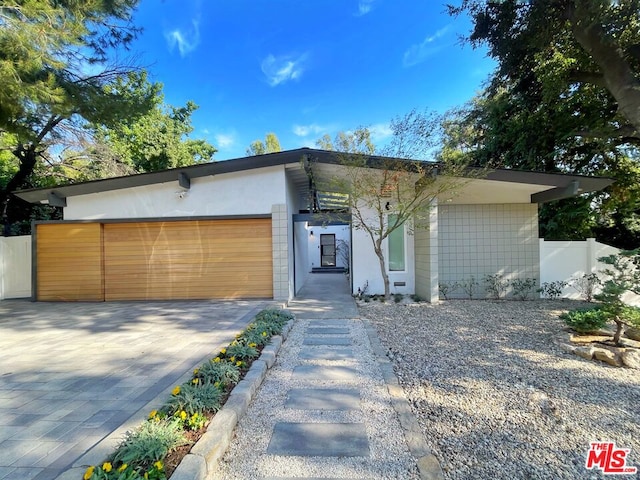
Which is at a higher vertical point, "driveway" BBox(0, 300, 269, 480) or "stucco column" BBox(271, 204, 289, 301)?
"stucco column" BBox(271, 204, 289, 301)

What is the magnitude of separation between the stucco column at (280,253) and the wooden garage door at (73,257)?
14.9 ft

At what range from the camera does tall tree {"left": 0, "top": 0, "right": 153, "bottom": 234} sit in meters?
4.89

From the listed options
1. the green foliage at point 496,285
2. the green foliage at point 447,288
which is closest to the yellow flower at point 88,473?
the green foliage at point 447,288

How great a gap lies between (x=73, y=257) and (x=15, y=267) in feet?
7.28

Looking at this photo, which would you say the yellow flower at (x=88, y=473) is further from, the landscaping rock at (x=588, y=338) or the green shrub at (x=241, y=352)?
the landscaping rock at (x=588, y=338)

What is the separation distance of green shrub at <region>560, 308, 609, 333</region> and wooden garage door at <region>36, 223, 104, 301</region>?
9946mm

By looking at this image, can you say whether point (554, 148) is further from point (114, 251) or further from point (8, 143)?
point (8, 143)

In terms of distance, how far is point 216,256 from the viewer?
7.71 m

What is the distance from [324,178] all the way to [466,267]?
4.69 meters

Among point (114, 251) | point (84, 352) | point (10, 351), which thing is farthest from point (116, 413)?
point (114, 251)

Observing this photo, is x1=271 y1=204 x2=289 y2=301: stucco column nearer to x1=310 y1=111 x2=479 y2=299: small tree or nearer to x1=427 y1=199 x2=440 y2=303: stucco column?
x1=310 y1=111 x2=479 y2=299: small tree

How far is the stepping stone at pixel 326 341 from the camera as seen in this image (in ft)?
14.9

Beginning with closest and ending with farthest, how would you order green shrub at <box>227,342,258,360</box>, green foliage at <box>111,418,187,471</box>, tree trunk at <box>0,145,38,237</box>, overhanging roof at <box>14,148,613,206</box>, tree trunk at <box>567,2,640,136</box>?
green foliage at <box>111,418,187,471</box>, green shrub at <box>227,342,258,360</box>, tree trunk at <box>567,2,640,136</box>, overhanging roof at <box>14,148,613,206</box>, tree trunk at <box>0,145,38,237</box>

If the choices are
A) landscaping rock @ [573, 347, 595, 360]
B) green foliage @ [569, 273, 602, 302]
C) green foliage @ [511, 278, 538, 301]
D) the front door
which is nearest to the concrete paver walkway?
landscaping rock @ [573, 347, 595, 360]
